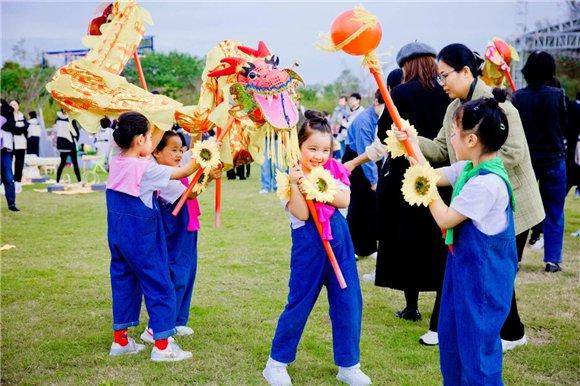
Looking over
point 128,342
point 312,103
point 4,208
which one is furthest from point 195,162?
point 312,103

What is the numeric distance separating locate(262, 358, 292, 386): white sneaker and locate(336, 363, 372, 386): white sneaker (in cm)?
31

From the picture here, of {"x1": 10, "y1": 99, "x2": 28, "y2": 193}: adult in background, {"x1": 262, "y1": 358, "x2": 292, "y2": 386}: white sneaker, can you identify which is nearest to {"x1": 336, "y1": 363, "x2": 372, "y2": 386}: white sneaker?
{"x1": 262, "y1": 358, "x2": 292, "y2": 386}: white sneaker

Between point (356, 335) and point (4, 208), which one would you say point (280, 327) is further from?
point (4, 208)

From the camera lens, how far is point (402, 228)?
4.33m

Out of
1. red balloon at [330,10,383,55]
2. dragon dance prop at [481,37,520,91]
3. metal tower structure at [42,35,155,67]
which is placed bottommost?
red balloon at [330,10,383,55]

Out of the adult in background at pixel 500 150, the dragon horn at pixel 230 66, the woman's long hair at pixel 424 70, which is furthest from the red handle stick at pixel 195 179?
the woman's long hair at pixel 424 70

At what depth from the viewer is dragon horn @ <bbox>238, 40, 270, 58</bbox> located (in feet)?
11.5

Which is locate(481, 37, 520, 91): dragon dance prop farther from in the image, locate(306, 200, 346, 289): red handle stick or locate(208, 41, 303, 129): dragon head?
locate(306, 200, 346, 289): red handle stick

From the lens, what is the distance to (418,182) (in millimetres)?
2783

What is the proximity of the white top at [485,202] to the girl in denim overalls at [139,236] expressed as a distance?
156 centimetres

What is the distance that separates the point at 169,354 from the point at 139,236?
75cm

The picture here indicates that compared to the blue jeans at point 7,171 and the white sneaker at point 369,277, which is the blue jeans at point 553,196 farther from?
the blue jeans at point 7,171

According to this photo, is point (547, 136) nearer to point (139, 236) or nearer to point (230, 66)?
point (230, 66)

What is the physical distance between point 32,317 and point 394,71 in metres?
3.58
